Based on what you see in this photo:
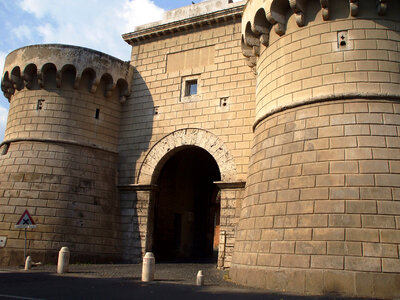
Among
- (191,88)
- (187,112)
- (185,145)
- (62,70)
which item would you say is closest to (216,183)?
(185,145)

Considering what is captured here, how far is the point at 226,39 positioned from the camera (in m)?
16.2

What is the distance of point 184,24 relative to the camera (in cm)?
1716

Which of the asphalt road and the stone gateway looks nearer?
the asphalt road

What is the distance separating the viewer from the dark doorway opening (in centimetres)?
1852

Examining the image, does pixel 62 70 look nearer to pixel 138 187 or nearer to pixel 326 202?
pixel 138 187

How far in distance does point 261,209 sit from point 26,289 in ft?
19.5

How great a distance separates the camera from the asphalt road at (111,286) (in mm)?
8164

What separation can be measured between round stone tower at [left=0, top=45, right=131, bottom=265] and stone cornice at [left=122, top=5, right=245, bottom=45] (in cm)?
171

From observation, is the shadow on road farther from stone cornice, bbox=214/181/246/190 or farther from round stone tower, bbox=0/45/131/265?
stone cornice, bbox=214/181/246/190

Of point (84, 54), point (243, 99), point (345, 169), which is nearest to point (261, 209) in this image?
point (345, 169)

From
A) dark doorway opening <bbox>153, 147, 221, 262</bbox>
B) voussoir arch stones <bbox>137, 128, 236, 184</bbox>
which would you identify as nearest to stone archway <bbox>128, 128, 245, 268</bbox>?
voussoir arch stones <bbox>137, 128, 236, 184</bbox>

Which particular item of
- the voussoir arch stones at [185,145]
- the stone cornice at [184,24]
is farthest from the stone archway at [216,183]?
the stone cornice at [184,24]

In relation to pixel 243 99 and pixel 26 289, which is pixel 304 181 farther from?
pixel 26 289

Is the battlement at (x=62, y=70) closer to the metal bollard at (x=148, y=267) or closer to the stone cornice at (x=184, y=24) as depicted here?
the stone cornice at (x=184, y=24)
